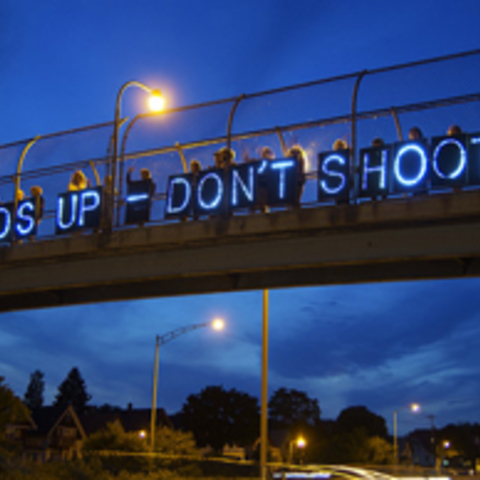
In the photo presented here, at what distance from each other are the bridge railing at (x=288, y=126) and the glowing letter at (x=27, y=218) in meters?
0.34

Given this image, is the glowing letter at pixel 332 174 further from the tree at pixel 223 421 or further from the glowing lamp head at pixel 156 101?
the tree at pixel 223 421

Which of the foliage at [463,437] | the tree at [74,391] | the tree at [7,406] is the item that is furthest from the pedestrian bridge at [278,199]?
the tree at [74,391]

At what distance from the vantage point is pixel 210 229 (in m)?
15.2

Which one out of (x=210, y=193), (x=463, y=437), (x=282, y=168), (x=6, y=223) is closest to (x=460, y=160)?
(x=282, y=168)

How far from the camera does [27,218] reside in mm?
17938

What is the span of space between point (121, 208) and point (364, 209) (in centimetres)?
608

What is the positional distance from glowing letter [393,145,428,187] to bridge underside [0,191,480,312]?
388 millimetres

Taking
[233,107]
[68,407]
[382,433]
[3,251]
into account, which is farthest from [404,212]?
[382,433]

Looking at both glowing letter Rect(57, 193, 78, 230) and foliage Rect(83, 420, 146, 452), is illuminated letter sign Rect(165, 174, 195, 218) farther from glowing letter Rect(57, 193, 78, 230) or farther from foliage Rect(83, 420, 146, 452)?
foliage Rect(83, 420, 146, 452)

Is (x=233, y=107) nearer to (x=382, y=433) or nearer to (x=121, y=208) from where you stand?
(x=121, y=208)

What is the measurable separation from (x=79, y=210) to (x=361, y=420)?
3110 inches

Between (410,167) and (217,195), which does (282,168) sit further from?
(410,167)

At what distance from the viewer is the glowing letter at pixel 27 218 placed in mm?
17875

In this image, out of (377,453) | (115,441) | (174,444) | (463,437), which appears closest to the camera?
(174,444)
